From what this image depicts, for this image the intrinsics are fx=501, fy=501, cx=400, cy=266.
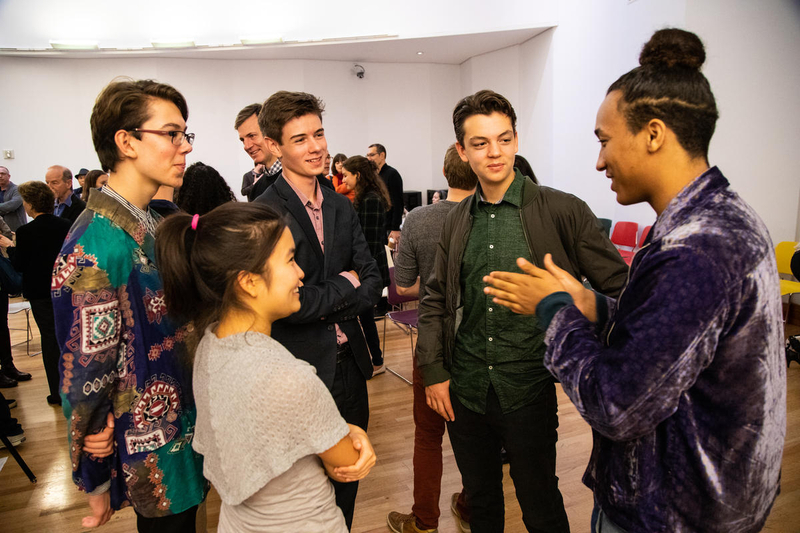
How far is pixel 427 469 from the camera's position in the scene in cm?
234

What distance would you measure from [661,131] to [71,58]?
10.2m

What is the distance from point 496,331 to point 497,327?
1cm

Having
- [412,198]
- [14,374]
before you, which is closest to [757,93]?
[412,198]

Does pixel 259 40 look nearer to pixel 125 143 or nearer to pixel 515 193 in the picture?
pixel 125 143

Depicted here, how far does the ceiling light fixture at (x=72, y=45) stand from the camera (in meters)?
8.02

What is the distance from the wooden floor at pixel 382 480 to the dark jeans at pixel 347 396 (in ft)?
2.02

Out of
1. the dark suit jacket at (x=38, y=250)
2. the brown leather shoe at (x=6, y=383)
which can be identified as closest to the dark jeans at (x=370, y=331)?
the dark suit jacket at (x=38, y=250)

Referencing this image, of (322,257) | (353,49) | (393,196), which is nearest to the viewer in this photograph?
(322,257)

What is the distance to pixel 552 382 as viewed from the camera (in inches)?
67.9

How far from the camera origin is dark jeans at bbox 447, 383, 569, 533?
1.69 m

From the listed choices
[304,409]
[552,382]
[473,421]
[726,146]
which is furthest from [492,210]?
[726,146]

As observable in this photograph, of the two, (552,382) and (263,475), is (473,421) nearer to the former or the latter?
(552,382)

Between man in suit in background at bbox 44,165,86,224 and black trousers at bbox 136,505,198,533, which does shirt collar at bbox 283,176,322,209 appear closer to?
black trousers at bbox 136,505,198,533

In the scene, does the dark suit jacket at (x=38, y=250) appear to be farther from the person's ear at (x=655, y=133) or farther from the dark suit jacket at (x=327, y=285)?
the person's ear at (x=655, y=133)
